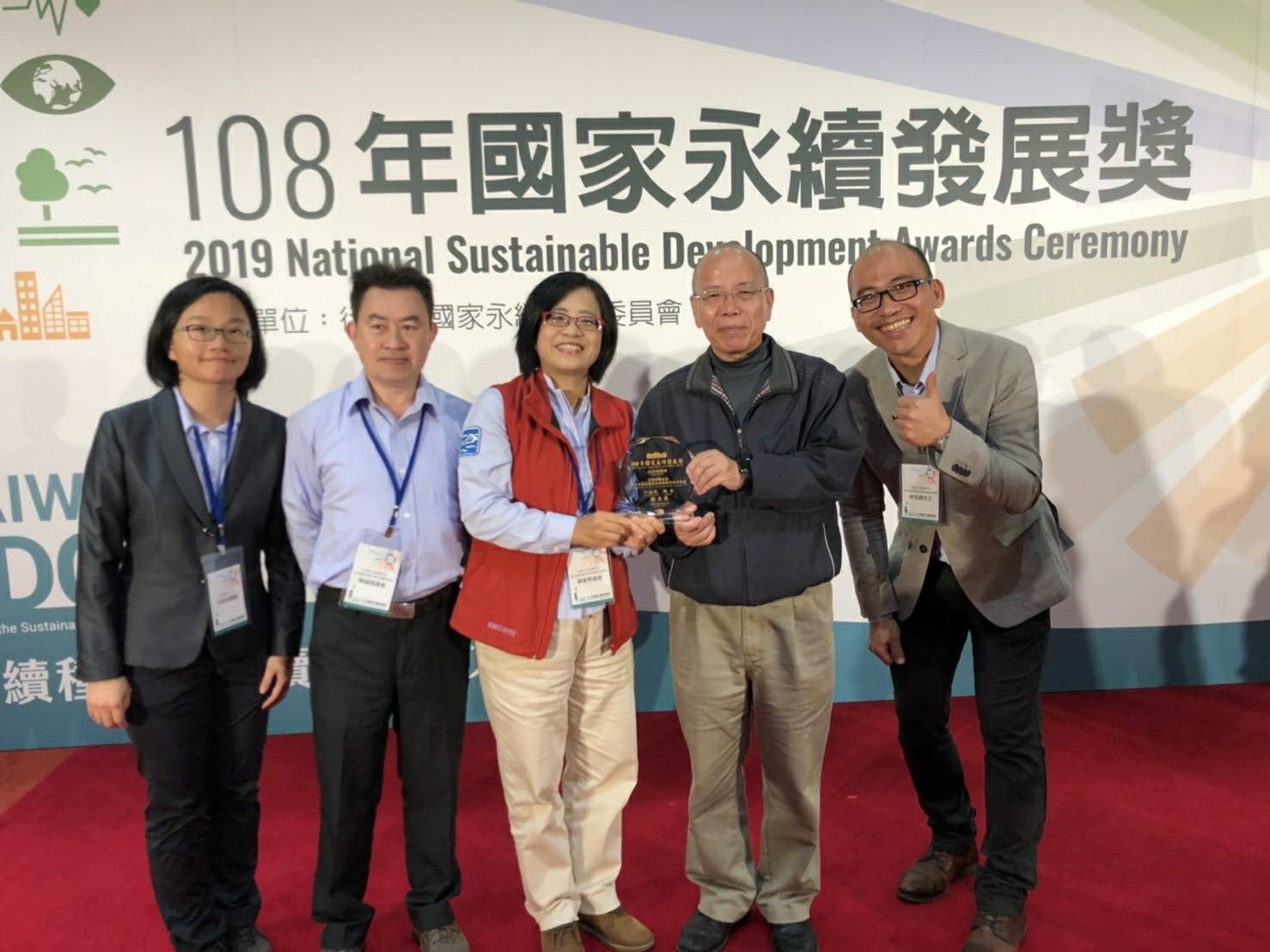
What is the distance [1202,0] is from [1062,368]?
1.59 metres

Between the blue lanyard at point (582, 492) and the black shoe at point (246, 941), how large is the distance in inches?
56.2

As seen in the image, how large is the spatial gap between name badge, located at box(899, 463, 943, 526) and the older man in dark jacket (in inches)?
7.0

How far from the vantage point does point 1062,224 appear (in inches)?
147

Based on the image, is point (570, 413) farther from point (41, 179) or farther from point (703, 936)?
point (41, 179)

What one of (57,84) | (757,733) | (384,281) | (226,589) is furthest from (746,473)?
(57,84)

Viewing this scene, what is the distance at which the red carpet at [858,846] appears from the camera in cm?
240

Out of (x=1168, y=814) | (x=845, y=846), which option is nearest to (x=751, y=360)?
(x=845, y=846)

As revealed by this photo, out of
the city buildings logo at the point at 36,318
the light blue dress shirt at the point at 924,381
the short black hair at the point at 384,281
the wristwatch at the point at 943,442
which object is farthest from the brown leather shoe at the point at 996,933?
the city buildings logo at the point at 36,318

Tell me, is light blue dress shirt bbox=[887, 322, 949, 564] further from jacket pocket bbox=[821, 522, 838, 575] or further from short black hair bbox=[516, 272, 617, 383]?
short black hair bbox=[516, 272, 617, 383]

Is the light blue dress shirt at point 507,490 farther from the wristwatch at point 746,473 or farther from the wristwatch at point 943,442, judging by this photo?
the wristwatch at point 943,442

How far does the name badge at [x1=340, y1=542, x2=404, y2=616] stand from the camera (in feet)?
6.74

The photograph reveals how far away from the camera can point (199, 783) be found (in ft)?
6.93

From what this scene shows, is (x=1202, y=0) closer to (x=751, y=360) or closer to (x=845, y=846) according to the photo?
(x=751, y=360)

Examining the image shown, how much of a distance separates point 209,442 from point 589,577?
0.97 m
